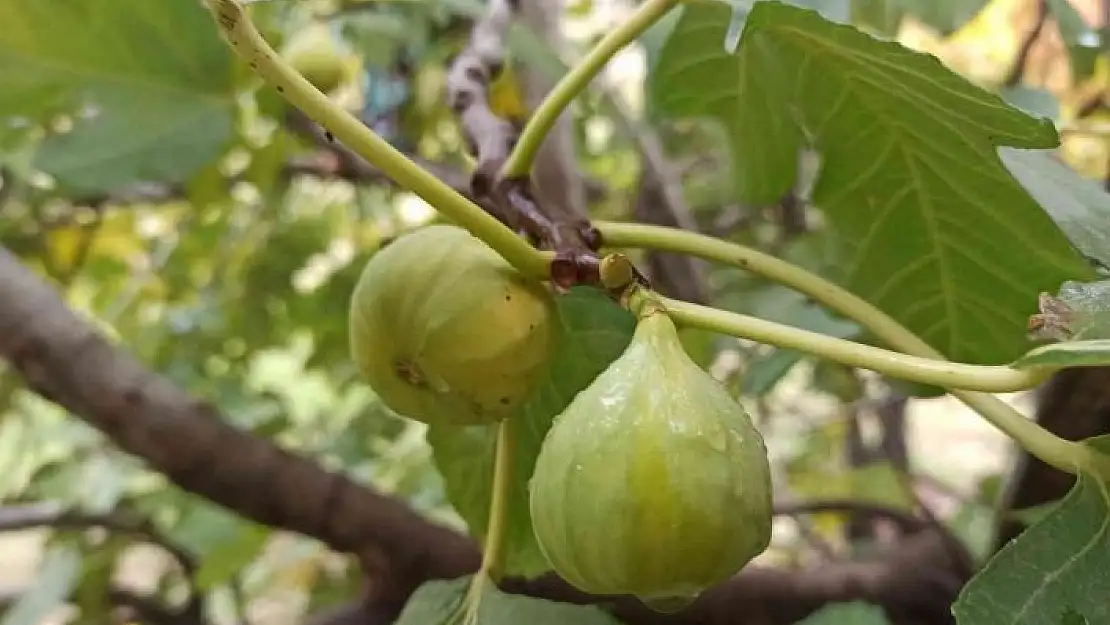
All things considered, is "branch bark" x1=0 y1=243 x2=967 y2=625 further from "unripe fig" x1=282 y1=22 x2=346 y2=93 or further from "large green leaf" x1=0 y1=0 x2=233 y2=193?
"unripe fig" x1=282 y1=22 x2=346 y2=93

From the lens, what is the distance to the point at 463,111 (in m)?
0.67

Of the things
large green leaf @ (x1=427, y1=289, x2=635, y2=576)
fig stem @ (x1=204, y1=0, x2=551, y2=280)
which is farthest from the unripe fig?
fig stem @ (x1=204, y1=0, x2=551, y2=280)

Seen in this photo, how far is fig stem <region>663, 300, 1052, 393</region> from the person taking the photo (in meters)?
0.37

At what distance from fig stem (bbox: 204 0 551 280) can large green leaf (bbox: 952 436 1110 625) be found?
222 millimetres

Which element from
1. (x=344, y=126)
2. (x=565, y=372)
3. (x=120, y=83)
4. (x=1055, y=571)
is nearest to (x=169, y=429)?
(x=120, y=83)

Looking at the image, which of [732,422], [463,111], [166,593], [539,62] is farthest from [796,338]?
[166,593]

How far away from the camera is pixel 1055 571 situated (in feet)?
1.36

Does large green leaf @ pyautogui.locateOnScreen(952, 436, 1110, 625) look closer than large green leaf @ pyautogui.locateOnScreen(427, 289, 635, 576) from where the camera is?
Yes

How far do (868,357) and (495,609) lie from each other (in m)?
0.24

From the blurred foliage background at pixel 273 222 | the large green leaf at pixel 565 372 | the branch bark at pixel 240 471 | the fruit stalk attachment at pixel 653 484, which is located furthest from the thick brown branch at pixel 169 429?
the fruit stalk attachment at pixel 653 484

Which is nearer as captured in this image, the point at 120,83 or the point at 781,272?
the point at 781,272

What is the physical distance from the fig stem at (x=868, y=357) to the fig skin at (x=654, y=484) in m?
0.03

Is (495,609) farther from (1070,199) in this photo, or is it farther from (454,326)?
(1070,199)

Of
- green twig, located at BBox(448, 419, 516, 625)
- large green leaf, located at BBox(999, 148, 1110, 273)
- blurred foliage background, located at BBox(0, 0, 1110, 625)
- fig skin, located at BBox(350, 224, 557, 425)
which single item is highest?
large green leaf, located at BBox(999, 148, 1110, 273)
